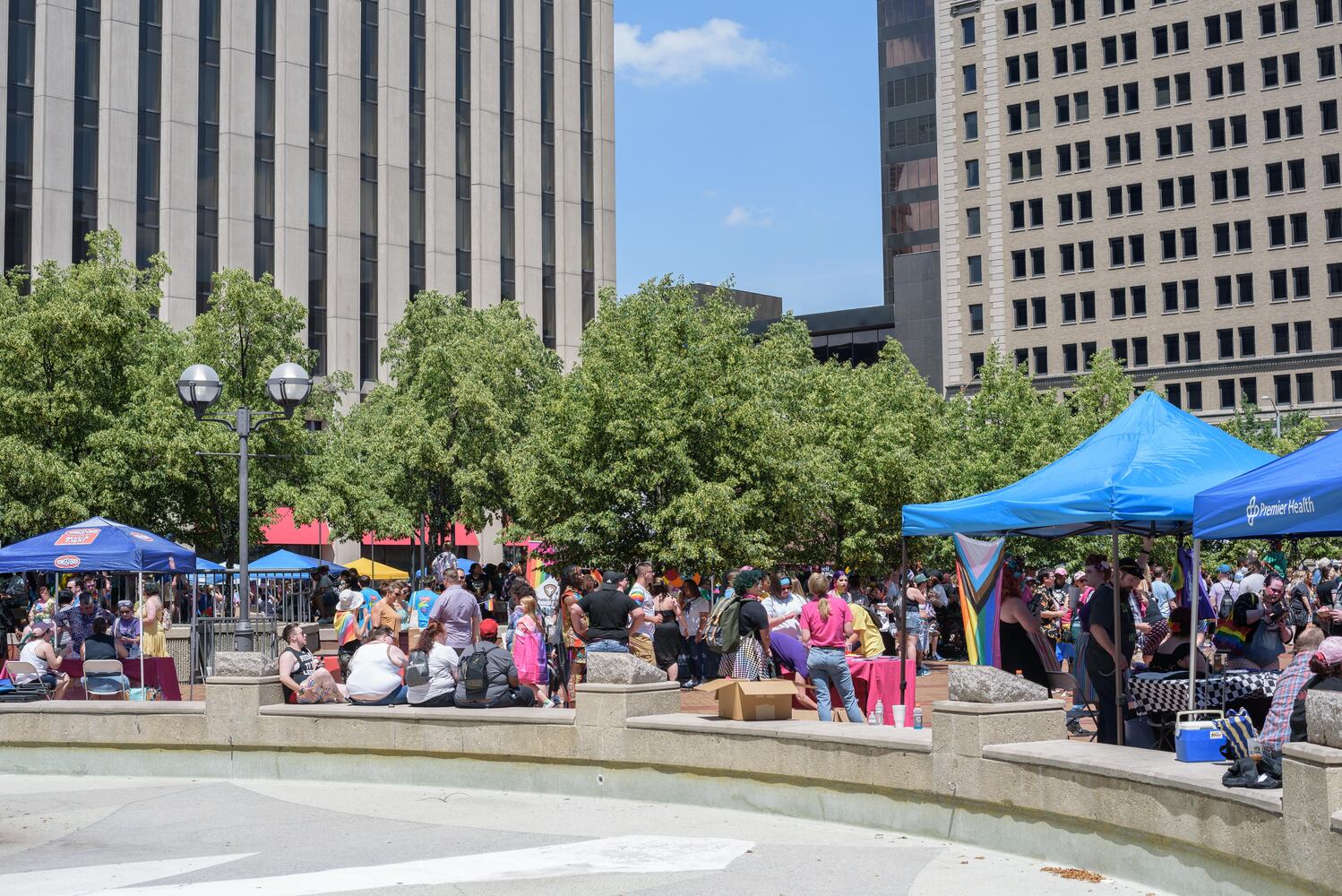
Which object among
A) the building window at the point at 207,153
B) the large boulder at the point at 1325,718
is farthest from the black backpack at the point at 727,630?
the building window at the point at 207,153

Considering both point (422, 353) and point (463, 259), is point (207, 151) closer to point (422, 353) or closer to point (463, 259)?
point (463, 259)

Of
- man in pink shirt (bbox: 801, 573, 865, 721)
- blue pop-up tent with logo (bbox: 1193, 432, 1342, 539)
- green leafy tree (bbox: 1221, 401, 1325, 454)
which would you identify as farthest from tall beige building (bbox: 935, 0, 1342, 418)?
blue pop-up tent with logo (bbox: 1193, 432, 1342, 539)

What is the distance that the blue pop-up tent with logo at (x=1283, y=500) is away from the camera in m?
9.90

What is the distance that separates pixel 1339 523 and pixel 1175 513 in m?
2.89

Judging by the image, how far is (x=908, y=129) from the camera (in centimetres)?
10012

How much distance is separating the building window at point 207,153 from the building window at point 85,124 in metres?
4.09

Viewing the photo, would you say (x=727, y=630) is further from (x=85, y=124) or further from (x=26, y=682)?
(x=85, y=124)

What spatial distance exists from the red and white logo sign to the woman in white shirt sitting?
6385 mm

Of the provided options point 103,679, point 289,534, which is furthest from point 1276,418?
point 103,679

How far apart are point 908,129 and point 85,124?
194ft

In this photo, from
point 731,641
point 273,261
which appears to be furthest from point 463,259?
point 731,641

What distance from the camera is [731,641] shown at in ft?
49.8

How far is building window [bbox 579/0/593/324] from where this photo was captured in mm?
72312

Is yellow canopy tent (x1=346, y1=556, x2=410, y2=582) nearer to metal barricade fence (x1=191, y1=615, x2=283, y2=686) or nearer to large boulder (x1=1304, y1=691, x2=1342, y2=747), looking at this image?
metal barricade fence (x1=191, y1=615, x2=283, y2=686)
